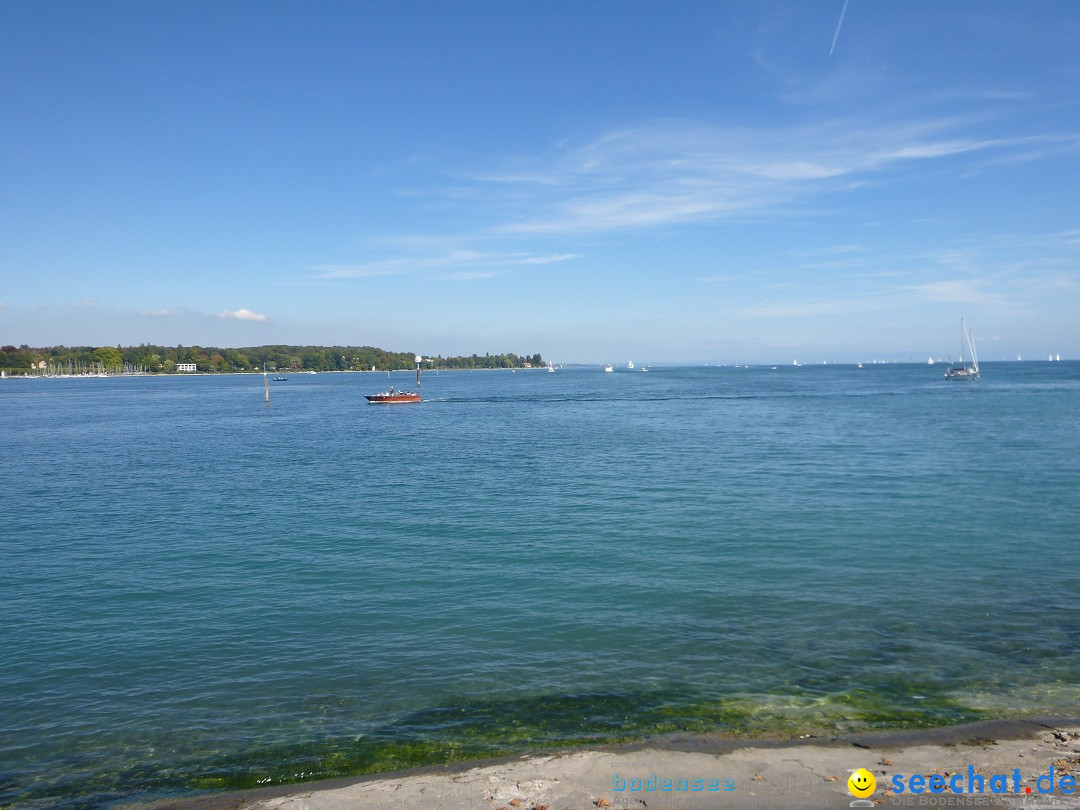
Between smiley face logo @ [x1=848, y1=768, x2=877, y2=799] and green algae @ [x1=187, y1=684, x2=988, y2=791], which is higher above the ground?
smiley face logo @ [x1=848, y1=768, x2=877, y2=799]

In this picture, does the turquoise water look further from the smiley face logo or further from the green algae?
the smiley face logo

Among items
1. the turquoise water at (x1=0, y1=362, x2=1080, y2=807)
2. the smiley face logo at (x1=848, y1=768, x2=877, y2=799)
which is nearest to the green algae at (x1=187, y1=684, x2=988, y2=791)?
the turquoise water at (x1=0, y1=362, x2=1080, y2=807)

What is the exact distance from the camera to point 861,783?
10.1 metres

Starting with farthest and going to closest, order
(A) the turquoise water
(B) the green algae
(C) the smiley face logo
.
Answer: (A) the turquoise water → (B) the green algae → (C) the smiley face logo

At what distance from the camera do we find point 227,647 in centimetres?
1716

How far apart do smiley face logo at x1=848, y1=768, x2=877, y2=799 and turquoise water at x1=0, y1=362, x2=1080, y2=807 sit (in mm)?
2188

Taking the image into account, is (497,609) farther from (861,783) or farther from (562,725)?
(861,783)

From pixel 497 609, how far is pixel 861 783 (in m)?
10.8

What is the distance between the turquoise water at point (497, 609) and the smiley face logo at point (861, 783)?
2.19 m

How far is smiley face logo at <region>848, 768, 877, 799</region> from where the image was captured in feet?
32.4

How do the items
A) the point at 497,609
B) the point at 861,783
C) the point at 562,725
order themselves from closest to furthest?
the point at 861,783
the point at 562,725
the point at 497,609

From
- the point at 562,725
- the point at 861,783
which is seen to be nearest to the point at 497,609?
the point at 562,725

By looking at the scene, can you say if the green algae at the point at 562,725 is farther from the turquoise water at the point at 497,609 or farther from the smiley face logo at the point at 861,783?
the smiley face logo at the point at 861,783

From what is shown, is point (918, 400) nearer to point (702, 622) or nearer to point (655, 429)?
point (655, 429)
